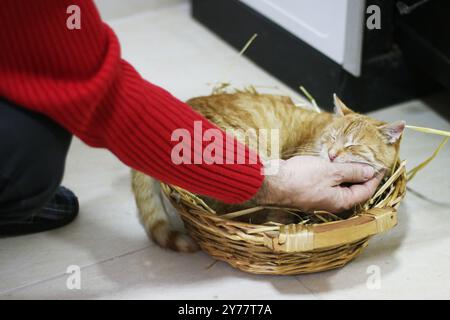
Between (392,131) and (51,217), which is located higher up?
(392,131)

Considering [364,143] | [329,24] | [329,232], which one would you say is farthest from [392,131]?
[329,24]

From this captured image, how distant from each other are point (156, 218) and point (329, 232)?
16.2 inches

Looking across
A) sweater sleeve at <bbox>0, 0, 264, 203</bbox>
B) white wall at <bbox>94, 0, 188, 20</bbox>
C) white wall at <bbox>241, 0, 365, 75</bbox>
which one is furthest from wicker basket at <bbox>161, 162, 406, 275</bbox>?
white wall at <bbox>94, 0, 188, 20</bbox>

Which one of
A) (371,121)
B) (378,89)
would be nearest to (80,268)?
(371,121)

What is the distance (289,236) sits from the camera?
47.7 inches

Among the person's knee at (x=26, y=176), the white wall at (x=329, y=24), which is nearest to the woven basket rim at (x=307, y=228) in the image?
the person's knee at (x=26, y=176)

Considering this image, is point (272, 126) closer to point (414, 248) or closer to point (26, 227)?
point (414, 248)

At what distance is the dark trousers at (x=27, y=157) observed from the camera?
104 centimetres

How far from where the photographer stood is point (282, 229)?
1.23 meters

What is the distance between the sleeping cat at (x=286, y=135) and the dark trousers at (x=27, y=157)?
381 mm

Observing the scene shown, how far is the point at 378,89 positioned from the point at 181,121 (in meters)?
0.89

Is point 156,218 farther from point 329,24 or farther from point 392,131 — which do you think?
point 329,24

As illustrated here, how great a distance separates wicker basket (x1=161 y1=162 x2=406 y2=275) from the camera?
1222 mm
